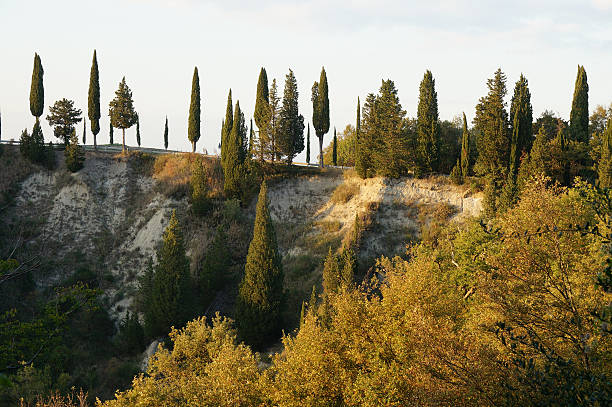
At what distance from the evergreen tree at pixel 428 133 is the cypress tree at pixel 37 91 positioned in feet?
143

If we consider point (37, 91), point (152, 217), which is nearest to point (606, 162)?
point (152, 217)

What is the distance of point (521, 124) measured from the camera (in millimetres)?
43188

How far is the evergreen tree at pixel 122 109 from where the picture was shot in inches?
2221

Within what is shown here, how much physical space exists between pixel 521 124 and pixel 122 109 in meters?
44.1

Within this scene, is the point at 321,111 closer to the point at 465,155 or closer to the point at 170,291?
the point at 465,155

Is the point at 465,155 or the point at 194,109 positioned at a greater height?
the point at 194,109

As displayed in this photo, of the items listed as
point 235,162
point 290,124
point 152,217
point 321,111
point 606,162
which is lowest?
point 152,217

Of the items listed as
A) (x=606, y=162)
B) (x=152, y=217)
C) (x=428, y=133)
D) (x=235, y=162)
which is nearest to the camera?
(x=606, y=162)

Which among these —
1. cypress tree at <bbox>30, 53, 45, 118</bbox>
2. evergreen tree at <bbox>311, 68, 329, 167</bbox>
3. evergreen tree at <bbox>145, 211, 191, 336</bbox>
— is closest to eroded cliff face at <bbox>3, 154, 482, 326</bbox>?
evergreen tree at <bbox>311, 68, 329, 167</bbox>

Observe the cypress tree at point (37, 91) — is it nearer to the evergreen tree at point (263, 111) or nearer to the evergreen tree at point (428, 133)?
the evergreen tree at point (263, 111)

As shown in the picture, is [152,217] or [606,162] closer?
[606,162]

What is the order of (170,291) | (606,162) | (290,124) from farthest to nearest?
(290,124)
(606,162)
(170,291)

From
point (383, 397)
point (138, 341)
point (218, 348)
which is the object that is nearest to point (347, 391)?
point (383, 397)

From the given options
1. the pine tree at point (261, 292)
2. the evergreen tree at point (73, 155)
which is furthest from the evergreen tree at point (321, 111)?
the evergreen tree at point (73, 155)
